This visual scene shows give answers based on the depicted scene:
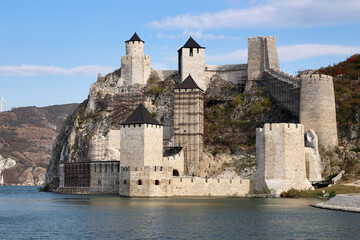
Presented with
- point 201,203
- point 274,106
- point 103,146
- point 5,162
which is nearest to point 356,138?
point 274,106

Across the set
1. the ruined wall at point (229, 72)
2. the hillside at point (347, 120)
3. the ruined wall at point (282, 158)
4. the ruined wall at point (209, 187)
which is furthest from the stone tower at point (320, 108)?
the ruined wall at point (229, 72)

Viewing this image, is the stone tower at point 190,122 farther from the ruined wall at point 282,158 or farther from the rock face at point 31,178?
the rock face at point 31,178

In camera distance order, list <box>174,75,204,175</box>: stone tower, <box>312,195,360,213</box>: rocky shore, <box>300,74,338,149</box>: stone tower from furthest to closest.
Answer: <box>174,75,204,175</box>: stone tower
<box>300,74,338,149</box>: stone tower
<box>312,195,360,213</box>: rocky shore

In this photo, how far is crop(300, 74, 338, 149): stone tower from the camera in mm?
63031

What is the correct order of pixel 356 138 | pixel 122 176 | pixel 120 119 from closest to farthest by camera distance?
pixel 122 176 → pixel 356 138 → pixel 120 119

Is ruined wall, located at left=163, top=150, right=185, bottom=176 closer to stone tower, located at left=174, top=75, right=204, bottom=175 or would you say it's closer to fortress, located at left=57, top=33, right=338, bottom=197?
fortress, located at left=57, top=33, right=338, bottom=197

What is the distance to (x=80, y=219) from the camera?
38125 mm

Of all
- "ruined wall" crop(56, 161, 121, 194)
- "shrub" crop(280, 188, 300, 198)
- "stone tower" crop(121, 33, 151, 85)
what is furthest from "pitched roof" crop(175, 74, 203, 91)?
"shrub" crop(280, 188, 300, 198)

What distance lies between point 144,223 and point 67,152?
44.3 m

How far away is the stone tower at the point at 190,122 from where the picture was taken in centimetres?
6994

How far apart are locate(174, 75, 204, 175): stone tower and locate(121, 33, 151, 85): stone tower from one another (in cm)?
821

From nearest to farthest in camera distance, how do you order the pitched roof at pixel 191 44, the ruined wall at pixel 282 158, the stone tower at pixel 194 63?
the ruined wall at pixel 282 158, the stone tower at pixel 194 63, the pitched roof at pixel 191 44

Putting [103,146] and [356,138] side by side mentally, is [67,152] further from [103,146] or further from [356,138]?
[356,138]

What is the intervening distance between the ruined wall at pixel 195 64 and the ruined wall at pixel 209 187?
25.0 meters
